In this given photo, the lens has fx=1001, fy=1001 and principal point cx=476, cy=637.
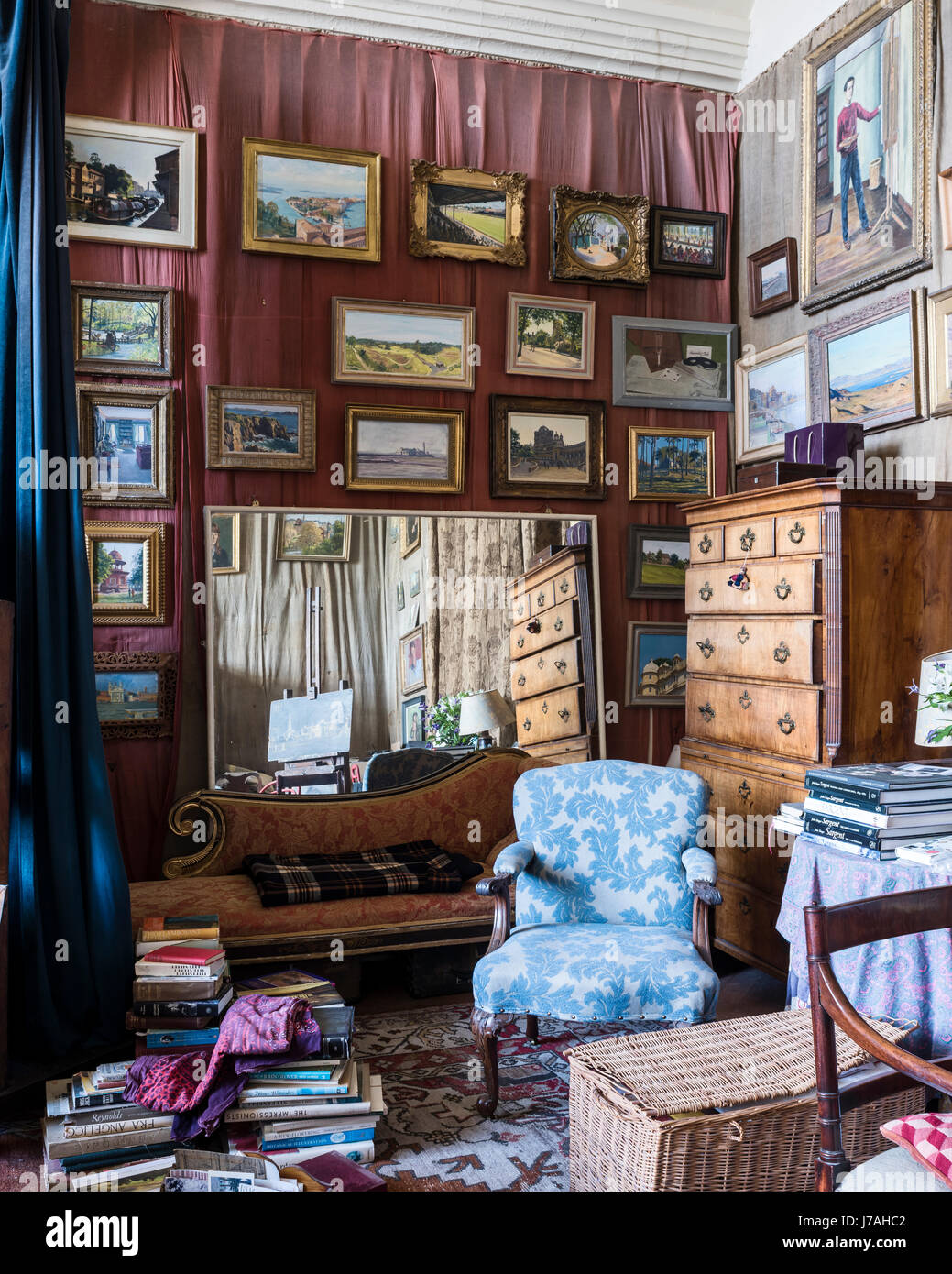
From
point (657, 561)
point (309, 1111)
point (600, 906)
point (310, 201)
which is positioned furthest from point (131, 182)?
point (309, 1111)

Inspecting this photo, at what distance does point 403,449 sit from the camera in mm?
4719

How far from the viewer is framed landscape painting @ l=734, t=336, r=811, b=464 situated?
4.71 metres

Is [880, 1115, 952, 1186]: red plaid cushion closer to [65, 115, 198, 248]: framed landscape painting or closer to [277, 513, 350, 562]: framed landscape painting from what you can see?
[277, 513, 350, 562]: framed landscape painting

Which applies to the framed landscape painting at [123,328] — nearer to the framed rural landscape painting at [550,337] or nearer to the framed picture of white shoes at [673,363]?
the framed rural landscape painting at [550,337]

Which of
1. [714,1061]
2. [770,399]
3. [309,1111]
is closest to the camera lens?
[714,1061]

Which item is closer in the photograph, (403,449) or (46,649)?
(46,649)

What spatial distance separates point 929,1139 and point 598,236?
438cm

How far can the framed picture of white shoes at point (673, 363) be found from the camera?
5.04 meters

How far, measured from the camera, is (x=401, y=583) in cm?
457

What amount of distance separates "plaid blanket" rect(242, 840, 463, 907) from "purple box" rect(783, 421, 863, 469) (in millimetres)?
2220

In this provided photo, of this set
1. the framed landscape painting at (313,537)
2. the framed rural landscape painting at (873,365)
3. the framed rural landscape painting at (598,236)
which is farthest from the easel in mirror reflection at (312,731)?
the framed rural landscape painting at (873,365)

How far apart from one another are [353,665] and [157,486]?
1161mm

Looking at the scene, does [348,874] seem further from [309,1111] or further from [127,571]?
[127,571]
